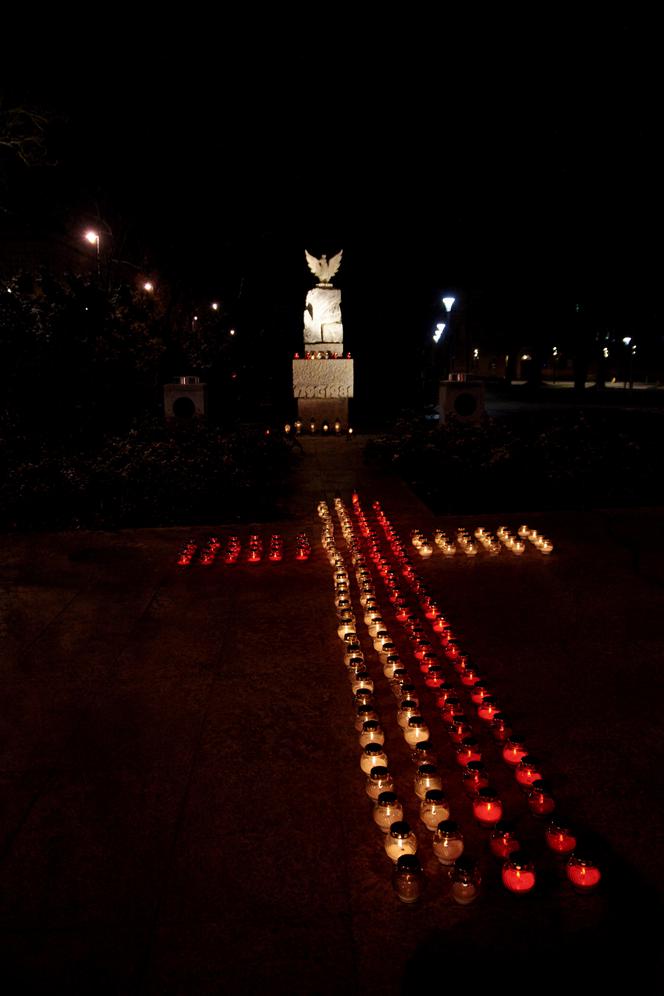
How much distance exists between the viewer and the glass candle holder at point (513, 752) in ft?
9.36

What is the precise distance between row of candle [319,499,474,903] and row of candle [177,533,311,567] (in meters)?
2.28

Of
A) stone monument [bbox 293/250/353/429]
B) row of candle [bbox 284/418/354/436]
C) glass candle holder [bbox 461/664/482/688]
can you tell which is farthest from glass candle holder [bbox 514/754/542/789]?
stone monument [bbox 293/250/353/429]

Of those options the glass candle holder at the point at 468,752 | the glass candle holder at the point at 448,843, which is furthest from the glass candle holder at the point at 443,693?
the glass candle holder at the point at 448,843

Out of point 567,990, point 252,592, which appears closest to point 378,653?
point 252,592

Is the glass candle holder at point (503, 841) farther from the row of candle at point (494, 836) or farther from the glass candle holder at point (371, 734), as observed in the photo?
the glass candle holder at point (371, 734)

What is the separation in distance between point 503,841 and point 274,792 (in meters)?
0.91

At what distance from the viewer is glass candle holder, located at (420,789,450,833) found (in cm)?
245

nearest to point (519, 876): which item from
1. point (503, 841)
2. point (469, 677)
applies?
point (503, 841)

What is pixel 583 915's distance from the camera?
82.4 inches

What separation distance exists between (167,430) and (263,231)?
12844mm

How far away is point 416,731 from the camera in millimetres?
2990

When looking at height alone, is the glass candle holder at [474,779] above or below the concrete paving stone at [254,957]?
above

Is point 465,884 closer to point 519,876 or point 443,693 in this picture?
point 519,876

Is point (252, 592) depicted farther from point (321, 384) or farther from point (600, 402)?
point (600, 402)
